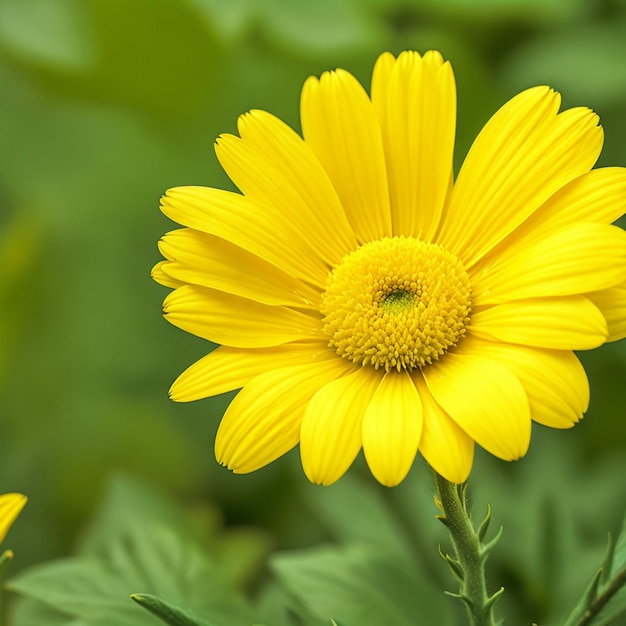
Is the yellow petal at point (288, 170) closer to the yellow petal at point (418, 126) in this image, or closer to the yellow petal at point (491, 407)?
the yellow petal at point (418, 126)

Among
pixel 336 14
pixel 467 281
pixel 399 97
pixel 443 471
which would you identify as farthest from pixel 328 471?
pixel 336 14

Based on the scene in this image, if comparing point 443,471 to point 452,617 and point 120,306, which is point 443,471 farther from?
point 120,306

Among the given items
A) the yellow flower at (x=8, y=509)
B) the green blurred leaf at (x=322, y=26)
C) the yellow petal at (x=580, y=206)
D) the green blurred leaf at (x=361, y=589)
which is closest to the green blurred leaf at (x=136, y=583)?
the green blurred leaf at (x=361, y=589)

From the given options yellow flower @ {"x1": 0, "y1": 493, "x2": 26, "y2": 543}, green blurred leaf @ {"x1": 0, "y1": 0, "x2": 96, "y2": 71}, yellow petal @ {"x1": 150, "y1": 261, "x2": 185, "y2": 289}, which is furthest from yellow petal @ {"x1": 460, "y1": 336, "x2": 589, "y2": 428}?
green blurred leaf @ {"x1": 0, "y1": 0, "x2": 96, "y2": 71}

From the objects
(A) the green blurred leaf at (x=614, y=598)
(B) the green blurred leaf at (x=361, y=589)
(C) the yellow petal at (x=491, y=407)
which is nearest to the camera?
(C) the yellow petal at (x=491, y=407)

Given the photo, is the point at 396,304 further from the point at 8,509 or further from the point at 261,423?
the point at 8,509

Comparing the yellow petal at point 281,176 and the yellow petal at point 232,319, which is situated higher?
the yellow petal at point 281,176

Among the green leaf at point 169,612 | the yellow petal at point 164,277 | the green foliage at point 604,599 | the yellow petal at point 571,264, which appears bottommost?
the green leaf at point 169,612
